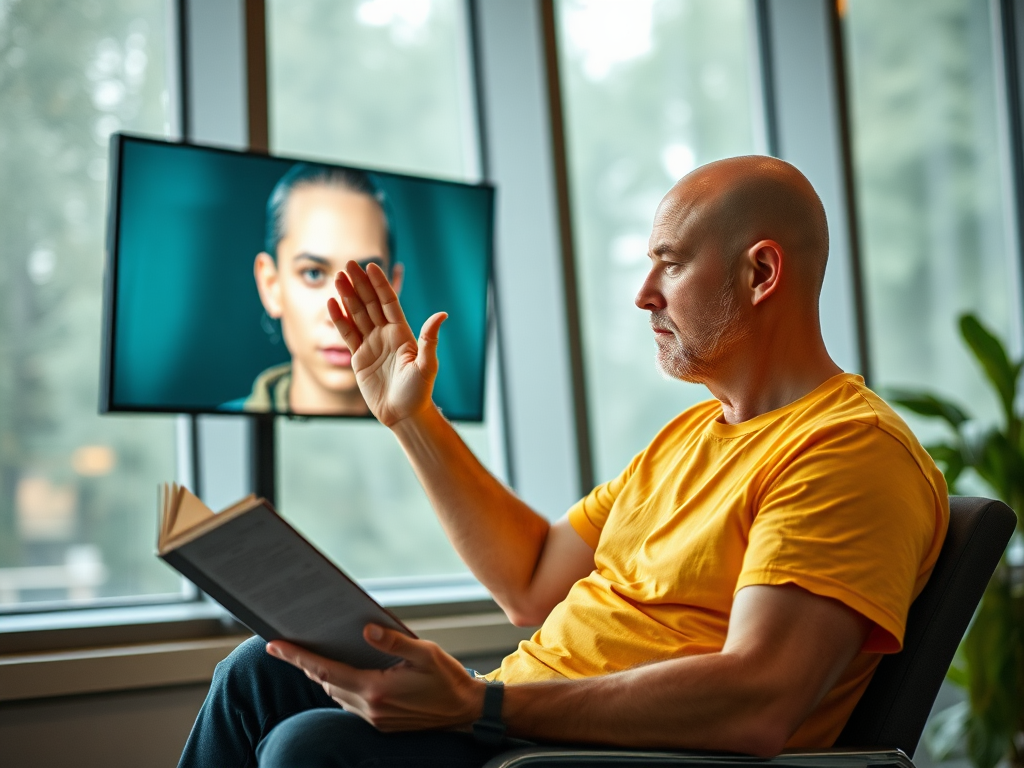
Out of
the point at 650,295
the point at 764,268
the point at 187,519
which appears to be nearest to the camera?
the point at 187,519

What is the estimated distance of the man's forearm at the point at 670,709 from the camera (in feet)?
3.83

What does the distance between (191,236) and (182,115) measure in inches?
30.3

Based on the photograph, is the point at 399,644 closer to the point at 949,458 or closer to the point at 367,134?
the point at 367,134

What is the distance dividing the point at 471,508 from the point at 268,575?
A: 73 centimetres

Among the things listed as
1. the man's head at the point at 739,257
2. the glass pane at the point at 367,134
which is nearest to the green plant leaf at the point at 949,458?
the glass pane at the point at 367,134

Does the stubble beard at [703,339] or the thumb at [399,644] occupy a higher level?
the stubble beard at [703,339]

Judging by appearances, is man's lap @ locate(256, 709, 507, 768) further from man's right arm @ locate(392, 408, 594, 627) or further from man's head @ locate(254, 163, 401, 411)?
man's head @ locate(254, 163, 401, 411)

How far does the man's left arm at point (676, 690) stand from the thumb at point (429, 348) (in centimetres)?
65

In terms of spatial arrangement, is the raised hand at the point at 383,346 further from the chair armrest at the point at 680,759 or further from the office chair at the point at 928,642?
the office chair at the point at 928,642

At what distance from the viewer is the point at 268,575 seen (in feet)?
3.48

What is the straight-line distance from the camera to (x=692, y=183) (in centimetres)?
160

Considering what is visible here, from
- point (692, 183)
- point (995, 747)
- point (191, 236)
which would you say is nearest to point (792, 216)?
point (692, 183)

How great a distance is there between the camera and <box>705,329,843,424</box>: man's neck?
1.54 metres

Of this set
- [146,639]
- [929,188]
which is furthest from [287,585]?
[929,188]
